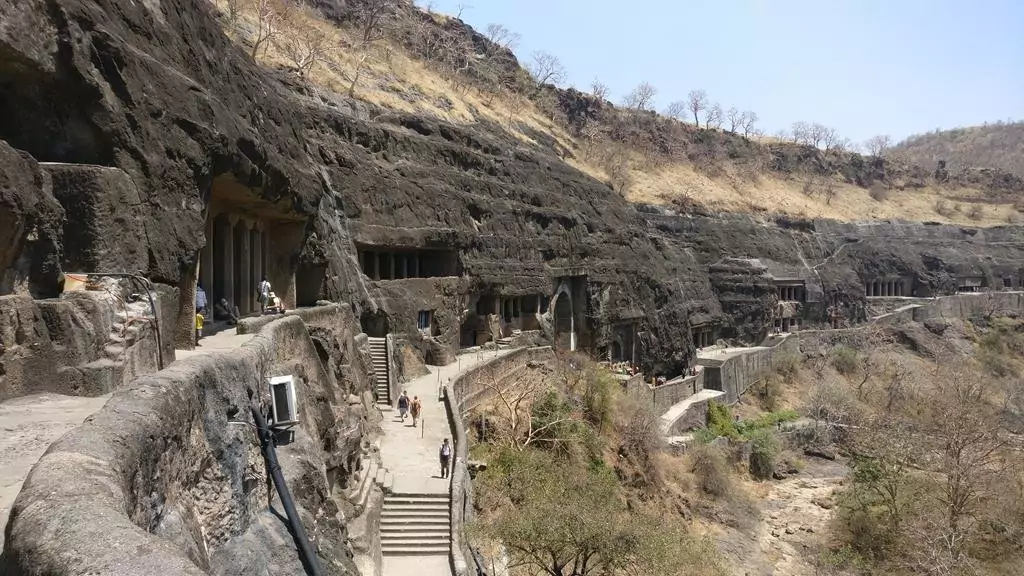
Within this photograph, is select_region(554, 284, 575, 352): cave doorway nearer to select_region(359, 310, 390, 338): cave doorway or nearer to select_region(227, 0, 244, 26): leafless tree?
select_region(359, 310, 390, 338): cave doorway

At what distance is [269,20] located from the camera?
3900 cm

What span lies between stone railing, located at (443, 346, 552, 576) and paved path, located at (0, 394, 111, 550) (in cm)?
777

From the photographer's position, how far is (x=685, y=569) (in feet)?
53.2

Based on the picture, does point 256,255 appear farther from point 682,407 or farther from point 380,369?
point 682,407

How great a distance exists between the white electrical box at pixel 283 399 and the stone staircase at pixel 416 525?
630 centimetres

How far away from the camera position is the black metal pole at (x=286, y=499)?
22.8ft

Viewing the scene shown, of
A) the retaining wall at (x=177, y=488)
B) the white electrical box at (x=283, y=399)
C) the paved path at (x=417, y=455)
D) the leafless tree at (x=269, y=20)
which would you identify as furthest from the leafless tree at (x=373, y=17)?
the white electrical box at (x=283, y=399)

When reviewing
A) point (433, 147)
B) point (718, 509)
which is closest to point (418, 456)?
point (718, 509)

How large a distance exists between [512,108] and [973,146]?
116350mm

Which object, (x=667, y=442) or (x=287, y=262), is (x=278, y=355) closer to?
(x=287, y=262)

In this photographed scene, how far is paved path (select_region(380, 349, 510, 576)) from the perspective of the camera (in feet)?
40.9

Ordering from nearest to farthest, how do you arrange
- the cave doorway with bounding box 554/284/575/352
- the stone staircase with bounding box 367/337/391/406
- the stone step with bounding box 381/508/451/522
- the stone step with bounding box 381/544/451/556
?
the stone step with bounding box 381/544/451/556 → the stone step with bounding box 381/508/451/522 → the stone staircase with bounding box 367/337/391/406 → the cave doorway with bounding box 554/284/575/352

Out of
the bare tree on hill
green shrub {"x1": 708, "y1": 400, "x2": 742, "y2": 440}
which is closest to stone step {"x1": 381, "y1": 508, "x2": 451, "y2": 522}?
green shrub {"x1": 708, "y1": 400, "x2": 742, "y2": 440}

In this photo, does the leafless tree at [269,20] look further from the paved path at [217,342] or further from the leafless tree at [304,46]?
the paved path at [217,342]
